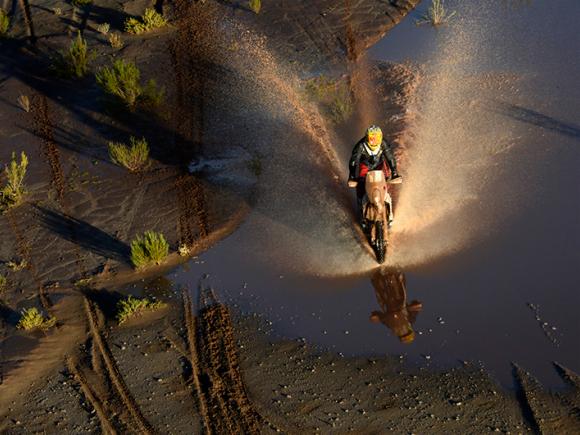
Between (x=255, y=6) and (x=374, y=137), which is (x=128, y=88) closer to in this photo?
Answer: (x=255, y=6)

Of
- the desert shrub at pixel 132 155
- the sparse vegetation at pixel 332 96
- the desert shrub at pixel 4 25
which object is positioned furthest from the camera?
the desert shrub at pixel 4 25

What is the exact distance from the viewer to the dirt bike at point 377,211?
8.93m

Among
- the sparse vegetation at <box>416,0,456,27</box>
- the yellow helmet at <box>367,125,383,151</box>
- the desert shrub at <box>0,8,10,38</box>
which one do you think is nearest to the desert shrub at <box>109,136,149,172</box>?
the yellow helmet at <box>367,125,383,151</box>

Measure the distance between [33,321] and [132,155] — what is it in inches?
155

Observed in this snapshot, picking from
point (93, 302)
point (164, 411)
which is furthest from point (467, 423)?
point (93, 302)

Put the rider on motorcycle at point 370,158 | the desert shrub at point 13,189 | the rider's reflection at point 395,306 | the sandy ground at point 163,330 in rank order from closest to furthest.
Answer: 1. the sandy ground at point 163,330
2. the rider's reflection at point 395,306
3. the rider on motorcycle at point 370,158
4. the desert shrub at point 13,189

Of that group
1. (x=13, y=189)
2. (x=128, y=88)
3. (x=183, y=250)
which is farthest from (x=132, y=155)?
(x=183, y=250)

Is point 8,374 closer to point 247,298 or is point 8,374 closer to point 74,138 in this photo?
point 247,298

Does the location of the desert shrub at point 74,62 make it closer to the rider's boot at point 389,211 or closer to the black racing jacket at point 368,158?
the black racing jacket at point 368,158

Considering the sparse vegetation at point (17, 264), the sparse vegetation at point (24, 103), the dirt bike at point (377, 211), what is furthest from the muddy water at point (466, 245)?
the sparse vegetation at point (24, 103)

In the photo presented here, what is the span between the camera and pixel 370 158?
30.2ft

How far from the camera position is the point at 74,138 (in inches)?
521

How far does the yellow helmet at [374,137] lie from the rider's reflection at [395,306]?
1786 mm

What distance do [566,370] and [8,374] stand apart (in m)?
6.73
